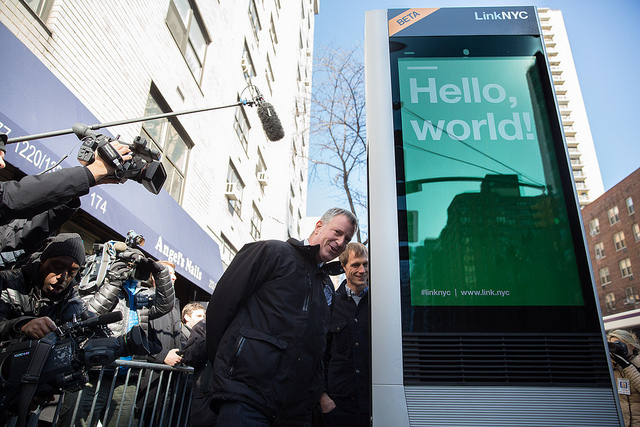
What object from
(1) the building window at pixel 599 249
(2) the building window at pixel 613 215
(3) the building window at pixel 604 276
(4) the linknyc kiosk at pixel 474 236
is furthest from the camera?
(1) the building window at pixel 599 249

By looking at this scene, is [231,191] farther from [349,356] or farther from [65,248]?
[349,356]

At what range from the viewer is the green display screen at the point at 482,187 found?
1906mm

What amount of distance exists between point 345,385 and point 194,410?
1304 millimetres

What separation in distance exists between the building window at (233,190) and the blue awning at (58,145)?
5745mm

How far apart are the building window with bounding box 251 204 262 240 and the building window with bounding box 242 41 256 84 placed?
5704 millimetres

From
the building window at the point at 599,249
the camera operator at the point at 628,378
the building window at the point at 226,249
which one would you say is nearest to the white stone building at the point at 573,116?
the building window at the point at 599,249

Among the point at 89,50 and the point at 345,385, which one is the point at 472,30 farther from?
the point at 89,50

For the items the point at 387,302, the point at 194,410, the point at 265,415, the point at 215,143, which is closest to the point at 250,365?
the point at 265,415

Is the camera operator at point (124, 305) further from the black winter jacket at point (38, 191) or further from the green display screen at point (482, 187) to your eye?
the green display screen at point (482, 187)

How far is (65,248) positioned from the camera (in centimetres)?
321

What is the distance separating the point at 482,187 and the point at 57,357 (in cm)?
256

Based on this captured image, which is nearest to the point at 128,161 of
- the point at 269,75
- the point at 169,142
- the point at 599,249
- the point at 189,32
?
the point at 169,142

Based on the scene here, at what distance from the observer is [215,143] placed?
38.2ft

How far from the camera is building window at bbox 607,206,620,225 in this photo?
4053cm
